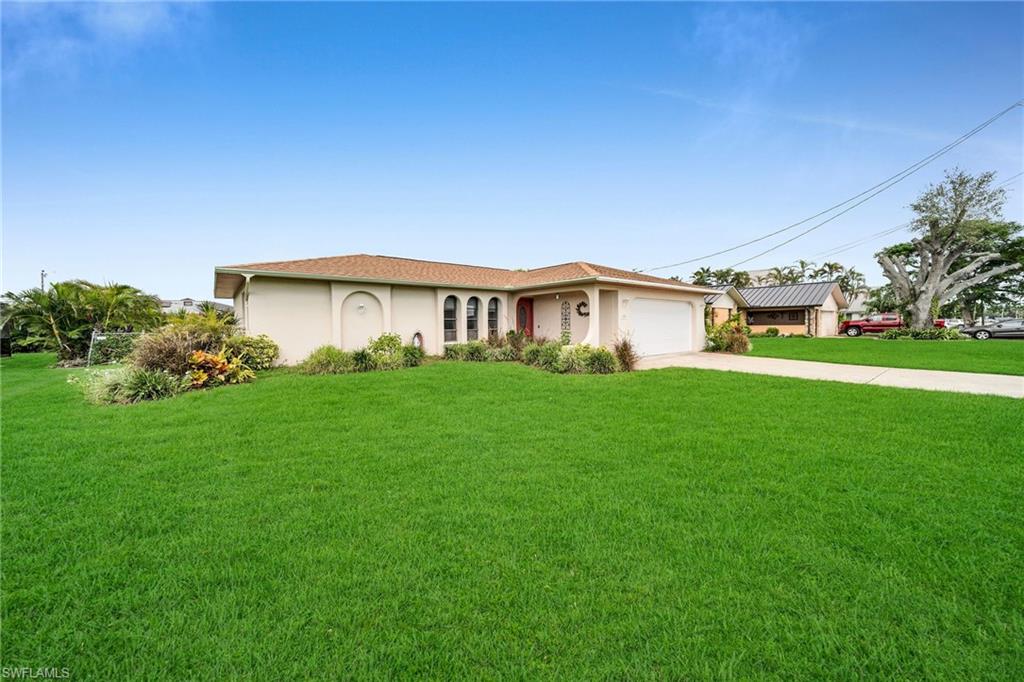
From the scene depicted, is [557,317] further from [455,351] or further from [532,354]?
[455,351]

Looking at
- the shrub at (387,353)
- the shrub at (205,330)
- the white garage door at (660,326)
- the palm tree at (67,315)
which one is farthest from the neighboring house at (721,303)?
the palm tree at (67,315)

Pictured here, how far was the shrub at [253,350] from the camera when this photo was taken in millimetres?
10891

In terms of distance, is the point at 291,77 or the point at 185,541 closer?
the point at 185,541

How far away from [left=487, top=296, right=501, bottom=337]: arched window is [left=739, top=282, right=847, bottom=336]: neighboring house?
22.9 meters

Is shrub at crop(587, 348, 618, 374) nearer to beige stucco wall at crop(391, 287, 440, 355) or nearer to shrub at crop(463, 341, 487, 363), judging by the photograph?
shrub at crop(463, 341, 487, 363)

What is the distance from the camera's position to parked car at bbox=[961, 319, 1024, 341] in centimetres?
2544

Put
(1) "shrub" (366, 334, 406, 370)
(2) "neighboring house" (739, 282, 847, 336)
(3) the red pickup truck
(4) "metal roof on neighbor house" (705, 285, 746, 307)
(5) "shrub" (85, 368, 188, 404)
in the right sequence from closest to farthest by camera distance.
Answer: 1. (5) "shrub" (85, 368, 188, 404)
2. (1) "shrub" (366, 334, 406, 370)
3. (4) "metal roof on neighbor house" (705, 285, 746, 307)
4. (3) the red pickup truck
5. (2) "neighboring house" (739, 282, 847, 336)

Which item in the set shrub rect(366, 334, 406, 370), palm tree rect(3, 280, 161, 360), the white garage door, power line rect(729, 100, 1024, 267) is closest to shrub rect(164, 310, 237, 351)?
shrub rect(366, 334, 406, 370)

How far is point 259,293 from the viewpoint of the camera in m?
12.5

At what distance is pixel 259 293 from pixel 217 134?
494 centimetres

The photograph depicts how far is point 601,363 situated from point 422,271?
8.48 meters

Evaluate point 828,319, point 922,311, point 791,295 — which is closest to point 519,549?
point 922,311

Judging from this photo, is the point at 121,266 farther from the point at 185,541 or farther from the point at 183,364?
the point at 185,541

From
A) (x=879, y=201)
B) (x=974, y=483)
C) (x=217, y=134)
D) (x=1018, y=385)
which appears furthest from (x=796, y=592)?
(x=879, y=201)
